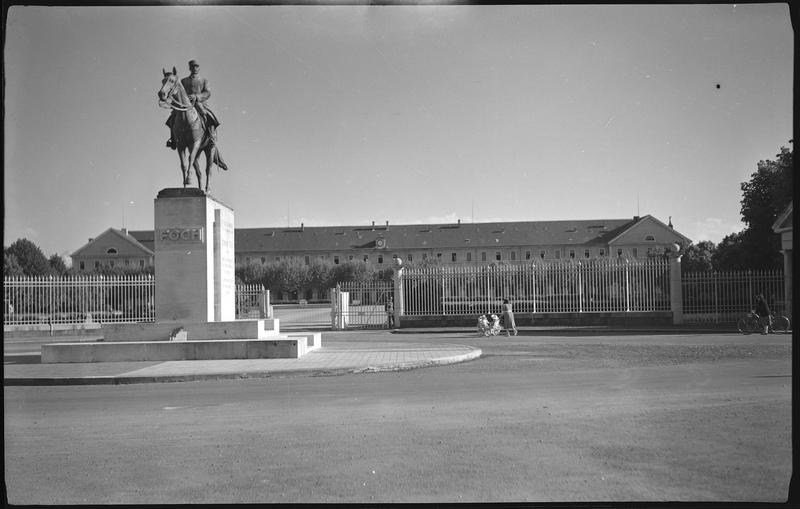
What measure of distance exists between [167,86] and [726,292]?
23.6m

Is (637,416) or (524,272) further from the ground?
(524,272)

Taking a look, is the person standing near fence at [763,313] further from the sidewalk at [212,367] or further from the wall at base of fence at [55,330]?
the wall at base of fence at [55,330]

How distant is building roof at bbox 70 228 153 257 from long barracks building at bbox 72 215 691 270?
130 millimetres

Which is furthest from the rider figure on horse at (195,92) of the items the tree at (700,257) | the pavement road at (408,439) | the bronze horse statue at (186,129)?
the tree at (700,257)

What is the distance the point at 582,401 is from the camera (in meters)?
9.36

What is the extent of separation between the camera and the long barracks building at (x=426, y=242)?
107 meters

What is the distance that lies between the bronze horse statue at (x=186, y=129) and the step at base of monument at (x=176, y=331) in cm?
311

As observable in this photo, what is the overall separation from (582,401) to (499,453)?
123 inches

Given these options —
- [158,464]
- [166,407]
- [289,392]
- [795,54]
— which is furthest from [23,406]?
[795,54]

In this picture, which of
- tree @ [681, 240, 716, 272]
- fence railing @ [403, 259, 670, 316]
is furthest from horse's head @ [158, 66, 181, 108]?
tree @ [681, 240, 716, 272]

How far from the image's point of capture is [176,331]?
15992mm

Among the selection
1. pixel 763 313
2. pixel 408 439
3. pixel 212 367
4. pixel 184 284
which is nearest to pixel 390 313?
pixel 763 313

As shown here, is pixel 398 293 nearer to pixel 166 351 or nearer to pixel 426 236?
pixel 166 351

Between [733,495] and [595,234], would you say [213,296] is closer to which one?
[733,495]
